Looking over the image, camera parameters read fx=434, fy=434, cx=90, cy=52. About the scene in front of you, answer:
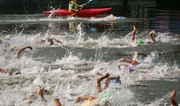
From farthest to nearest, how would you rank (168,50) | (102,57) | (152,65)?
(168,50) < (102,57) < (152,65)

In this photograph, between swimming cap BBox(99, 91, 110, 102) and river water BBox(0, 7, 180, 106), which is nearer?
swimming cap BBox(99, 91, 110, 102)

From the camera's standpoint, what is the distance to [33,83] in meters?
11.9

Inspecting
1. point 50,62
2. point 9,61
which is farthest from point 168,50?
point 9,61

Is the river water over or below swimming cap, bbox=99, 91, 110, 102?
below

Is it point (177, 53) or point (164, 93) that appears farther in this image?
point (177, 53)

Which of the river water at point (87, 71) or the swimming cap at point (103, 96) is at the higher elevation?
the swimming cap at point (103, 96)

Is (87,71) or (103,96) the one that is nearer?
(103,96)

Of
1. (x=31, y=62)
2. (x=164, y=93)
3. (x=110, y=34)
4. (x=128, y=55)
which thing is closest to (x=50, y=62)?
(x=31, y=62)

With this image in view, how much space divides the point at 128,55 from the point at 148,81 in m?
4.65

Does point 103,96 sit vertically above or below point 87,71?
above

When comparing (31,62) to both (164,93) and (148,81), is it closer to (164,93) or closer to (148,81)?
(148,81)

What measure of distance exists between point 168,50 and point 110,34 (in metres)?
6.44

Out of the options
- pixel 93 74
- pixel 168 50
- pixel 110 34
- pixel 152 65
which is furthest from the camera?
pixel 110 34

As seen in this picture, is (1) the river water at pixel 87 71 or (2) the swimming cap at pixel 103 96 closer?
(2) the swimming cap at pixel 103 96
